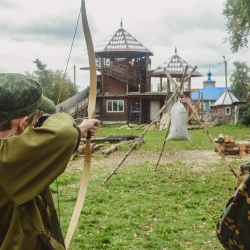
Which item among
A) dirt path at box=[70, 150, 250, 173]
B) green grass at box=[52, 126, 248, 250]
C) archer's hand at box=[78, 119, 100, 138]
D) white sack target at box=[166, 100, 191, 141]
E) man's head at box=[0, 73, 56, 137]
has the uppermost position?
man's head at box=[0, 73, 56, 137]

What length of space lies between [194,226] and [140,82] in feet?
85.5

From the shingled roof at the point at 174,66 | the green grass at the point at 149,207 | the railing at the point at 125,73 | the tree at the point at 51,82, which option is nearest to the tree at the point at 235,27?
the shingled roof at the point at 174,66

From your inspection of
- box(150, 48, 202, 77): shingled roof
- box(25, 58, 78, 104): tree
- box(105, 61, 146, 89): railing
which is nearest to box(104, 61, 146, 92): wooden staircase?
box(105, 61, 146, 89): railing

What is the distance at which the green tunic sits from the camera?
147 centimetres

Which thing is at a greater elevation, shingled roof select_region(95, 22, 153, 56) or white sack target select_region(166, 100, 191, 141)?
shingled roof select_region(95, 22, 153, 56)

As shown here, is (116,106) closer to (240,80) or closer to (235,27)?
(235,27)

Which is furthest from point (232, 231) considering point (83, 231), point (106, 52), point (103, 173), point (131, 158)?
point (106, 52)

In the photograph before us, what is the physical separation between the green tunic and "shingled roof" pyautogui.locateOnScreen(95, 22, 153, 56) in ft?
93.8

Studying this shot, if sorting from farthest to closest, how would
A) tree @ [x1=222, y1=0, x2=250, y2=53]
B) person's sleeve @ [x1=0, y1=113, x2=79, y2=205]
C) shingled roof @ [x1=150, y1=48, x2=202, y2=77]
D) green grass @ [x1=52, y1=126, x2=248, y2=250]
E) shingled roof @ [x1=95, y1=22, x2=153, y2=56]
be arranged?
shingled roof @ [x1=95, y1=22, x2=153, y2=56]
shingled roof @ [x1=150, y1=48, x2=202, y2=77]
tree @ [x1=222, y1=0, x2=250, y2=53]
green grass @ [x1=52, y1=126, x2=248, y2=250]
person's sleeve @ [x1=0, y1=113, x2=79, y2=205]

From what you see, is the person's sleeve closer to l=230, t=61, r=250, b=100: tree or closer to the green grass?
the green grass


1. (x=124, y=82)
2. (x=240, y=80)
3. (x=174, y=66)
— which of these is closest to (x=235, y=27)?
(x=174, y=66)

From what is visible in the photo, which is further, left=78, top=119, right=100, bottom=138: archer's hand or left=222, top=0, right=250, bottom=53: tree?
left=222, top=0, right=250, bottom=53: tree

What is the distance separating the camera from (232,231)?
1.24m

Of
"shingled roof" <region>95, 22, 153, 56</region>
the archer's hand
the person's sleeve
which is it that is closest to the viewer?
the person's sleeve
